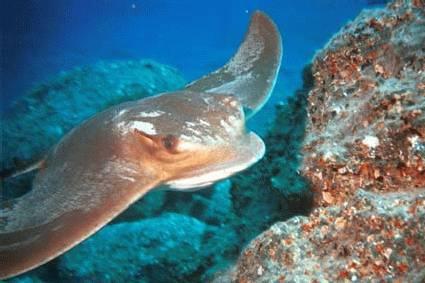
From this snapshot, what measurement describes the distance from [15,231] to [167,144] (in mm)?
1236

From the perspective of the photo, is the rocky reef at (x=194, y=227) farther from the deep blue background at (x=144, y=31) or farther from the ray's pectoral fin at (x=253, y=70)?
the deep blue background at (x=144, y=31)

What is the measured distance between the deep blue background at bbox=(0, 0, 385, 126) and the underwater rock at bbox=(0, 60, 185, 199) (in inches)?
332

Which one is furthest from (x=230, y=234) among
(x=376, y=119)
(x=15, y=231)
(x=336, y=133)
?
(x=15, y=231)

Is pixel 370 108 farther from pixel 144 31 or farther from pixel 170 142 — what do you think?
pixel 144 31

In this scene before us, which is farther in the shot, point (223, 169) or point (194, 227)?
point (194, 227)

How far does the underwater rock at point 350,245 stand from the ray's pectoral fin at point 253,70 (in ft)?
5.32

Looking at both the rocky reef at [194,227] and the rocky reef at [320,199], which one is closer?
the rocky reef at [320,199]

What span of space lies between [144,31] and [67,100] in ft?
55.5

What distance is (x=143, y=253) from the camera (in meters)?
4.66

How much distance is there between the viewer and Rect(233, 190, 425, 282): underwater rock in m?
2.08

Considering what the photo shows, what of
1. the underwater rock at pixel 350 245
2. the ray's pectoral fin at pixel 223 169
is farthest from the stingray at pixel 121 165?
the underwater rock at pixel 350 245

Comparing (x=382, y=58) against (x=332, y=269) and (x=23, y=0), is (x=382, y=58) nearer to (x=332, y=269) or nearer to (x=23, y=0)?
(x=332, y=269)

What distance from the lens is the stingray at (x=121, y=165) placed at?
7.93ft

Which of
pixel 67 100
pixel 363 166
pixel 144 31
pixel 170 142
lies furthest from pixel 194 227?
pixel 144 31
